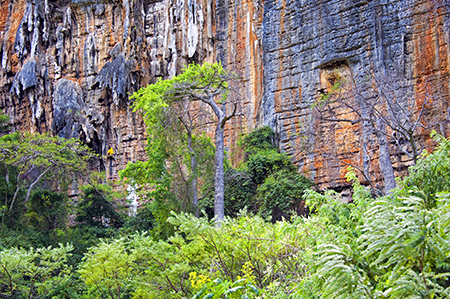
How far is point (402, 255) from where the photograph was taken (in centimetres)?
357

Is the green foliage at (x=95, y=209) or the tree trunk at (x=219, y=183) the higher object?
the tree trunk at (x=219, y=183)

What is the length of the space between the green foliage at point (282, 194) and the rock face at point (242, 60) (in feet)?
4.66

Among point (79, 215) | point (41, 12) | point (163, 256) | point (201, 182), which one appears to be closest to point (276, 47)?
point (201, 182)

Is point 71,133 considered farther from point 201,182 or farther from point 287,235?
point 287,235

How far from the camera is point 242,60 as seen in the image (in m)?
26.4

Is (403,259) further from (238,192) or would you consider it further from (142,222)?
(142,222)

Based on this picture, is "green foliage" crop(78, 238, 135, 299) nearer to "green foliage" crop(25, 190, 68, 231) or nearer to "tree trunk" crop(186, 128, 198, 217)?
"tree trunk" crop(186, 128, 198, 217)

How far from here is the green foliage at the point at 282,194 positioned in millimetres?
17688

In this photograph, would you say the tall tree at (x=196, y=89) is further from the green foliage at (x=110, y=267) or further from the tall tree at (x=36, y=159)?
the green foliage at (x=110, y=267)

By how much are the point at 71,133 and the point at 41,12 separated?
34.6 feet

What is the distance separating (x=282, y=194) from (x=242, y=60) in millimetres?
11055

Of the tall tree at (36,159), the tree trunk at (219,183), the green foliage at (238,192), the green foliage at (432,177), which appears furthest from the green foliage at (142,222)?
the green foliage at (432,177)

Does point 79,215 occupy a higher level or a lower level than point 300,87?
lower

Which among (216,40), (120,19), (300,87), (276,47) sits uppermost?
(120,19)
